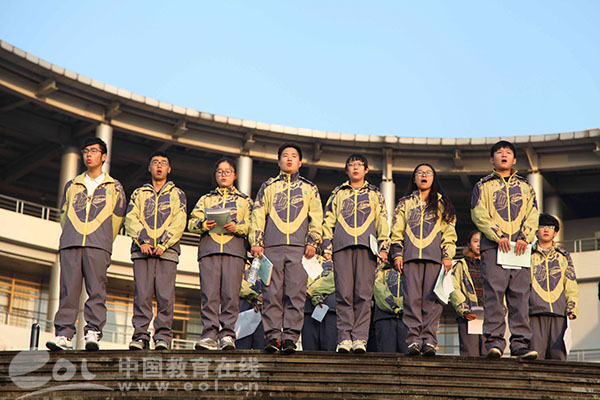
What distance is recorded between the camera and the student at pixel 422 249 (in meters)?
8.69

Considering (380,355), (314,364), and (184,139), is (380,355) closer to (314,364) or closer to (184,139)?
(314,364)

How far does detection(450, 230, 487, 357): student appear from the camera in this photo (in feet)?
35.0

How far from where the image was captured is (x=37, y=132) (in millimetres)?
23484

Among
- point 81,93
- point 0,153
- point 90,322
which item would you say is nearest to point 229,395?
point 90,322

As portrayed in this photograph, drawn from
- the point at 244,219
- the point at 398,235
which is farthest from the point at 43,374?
the point at 398,235

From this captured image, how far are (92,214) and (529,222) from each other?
416cm

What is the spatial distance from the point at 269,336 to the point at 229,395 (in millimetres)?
1297

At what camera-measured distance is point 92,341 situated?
848 cm

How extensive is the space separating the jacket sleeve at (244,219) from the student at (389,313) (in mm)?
2079

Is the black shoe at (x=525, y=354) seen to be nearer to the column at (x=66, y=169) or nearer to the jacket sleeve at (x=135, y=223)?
the jacket sleeve at (x=135, y=223)

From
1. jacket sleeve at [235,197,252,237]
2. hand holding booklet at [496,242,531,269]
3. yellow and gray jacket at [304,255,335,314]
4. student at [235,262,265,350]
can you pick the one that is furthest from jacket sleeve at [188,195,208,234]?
hand holding booklet at [496,242,531,269]

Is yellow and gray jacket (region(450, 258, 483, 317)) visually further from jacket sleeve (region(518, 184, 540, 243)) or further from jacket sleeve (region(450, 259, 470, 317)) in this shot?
jacket sleeve (region(518, 184, 540, 243))

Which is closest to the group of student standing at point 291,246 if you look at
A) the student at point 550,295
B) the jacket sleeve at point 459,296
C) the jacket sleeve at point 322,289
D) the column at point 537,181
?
the student at point 550,295

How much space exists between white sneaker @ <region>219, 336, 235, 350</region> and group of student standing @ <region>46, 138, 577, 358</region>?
2cm
